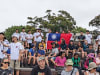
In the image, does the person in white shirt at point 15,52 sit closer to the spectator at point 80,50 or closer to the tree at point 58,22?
the spectator at point 80,50

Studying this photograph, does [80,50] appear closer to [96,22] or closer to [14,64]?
[14,64]

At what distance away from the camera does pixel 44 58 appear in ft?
18.0

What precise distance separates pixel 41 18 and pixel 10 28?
23.6 metres

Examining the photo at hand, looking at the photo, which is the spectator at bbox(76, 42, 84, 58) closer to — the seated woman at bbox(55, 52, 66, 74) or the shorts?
the seated woman at bbox(55, 52, 66, 74)

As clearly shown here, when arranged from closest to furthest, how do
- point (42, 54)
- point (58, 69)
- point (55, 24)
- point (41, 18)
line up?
point (58, 69), point (42, 54), point (55, 24), point (41, 18)

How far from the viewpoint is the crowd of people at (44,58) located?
5.57 meters

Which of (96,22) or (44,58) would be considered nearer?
(44,58)

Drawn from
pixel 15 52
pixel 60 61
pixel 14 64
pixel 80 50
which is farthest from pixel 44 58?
pixel 80 50

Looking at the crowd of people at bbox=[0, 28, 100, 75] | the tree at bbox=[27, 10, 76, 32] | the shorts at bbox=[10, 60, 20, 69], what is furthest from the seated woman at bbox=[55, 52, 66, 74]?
the tree at bbox=[27, 10, 76, 32]

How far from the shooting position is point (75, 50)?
39.9 ft

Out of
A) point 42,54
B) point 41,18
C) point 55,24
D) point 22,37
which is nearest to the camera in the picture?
point 42,54

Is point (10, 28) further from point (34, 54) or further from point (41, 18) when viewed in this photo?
point (34, 54)

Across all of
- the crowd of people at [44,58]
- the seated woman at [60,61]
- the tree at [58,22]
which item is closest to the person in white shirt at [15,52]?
the crowd of people at [44,58]

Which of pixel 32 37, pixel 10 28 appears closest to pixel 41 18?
pixel 10 28
